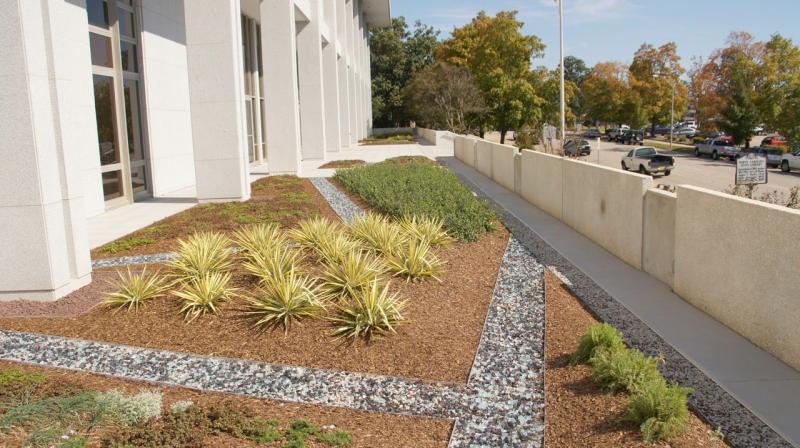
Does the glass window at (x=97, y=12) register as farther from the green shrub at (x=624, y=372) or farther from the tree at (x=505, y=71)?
the tree at (x=505, y=71)

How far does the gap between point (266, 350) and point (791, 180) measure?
34.3 m

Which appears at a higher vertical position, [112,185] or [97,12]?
[97,12]

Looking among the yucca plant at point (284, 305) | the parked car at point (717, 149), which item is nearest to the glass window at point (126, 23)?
the yucca plant at point (284, 305)

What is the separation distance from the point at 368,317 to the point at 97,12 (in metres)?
11.8

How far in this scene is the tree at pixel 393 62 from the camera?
7369 centimetres

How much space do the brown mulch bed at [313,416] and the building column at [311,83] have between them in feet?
78.0

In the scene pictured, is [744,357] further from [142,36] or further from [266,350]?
[142,36]

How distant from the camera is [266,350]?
592 centimetres

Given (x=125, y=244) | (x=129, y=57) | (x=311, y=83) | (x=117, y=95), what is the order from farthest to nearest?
1. (x=311, y=83)
2. (x=129, y=57)
3. (x=117, y=95)
4. (x=125, y=244)

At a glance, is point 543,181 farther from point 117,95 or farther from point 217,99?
point 117,95

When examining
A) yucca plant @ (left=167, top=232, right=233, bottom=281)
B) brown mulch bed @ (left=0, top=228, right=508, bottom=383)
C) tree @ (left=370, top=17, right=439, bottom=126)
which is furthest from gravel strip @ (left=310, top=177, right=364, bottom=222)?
tree @ (left=370, top=17, right=439, bottom=126)

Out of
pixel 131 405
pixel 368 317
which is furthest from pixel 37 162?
pixel 368 317

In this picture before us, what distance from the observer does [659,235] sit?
27.8 ft

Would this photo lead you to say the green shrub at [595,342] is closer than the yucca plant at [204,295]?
Yes
